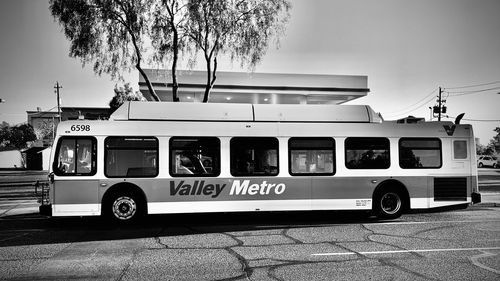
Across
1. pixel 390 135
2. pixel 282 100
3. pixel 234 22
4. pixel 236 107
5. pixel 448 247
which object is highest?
pixel 234 22

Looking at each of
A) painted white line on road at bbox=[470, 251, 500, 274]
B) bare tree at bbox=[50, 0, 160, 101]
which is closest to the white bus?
painted white line on road at bbox=[470, 251, 500, 274]

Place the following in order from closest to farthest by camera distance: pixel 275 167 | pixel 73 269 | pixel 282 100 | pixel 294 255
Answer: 1. pixel 73 269
2. pixel 294 255
3. pixel 275 167
4. pixel 282 100

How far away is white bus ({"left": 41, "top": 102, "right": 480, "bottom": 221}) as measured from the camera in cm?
1019

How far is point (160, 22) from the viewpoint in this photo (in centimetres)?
1911

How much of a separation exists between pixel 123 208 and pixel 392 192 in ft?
23.9

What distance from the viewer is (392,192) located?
37.6 feet

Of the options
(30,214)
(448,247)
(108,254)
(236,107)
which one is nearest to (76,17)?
(30,214)

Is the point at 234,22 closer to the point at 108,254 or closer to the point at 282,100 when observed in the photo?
the point at 282,100

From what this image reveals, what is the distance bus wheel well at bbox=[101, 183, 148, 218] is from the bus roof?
173 centimetres

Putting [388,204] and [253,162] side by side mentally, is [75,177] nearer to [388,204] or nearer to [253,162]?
[253,162]

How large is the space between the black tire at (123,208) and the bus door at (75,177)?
1.11 feet

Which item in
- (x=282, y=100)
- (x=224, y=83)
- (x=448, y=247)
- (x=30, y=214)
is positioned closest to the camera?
(x=448, y=247)

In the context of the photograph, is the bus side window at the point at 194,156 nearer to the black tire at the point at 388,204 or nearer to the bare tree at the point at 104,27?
the black tire at the point at 388,204

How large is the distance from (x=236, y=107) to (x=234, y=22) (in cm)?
938
